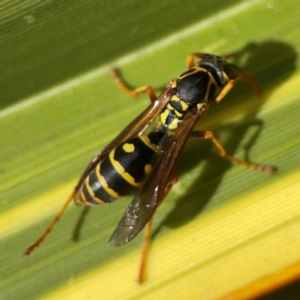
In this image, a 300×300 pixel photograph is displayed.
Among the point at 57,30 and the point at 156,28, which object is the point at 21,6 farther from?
the point at 156,28

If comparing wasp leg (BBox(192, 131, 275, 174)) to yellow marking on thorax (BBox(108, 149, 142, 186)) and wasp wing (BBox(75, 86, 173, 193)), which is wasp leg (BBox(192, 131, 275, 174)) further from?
yellow marking on thorax (BBox(108, 149, 142, 186))

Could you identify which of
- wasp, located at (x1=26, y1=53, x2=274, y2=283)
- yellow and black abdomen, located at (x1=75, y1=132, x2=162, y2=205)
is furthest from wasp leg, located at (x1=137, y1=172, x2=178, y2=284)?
yellow and black abdomen, located at (x1=75, y1=132, x2=162, y2=205)

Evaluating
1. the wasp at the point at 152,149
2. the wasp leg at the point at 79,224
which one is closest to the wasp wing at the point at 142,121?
the wasp at the point at 152,149

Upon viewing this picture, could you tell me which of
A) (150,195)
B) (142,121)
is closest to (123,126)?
(142,121)

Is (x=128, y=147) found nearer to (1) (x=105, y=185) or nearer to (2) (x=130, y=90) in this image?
(1) (x=105, y=185)

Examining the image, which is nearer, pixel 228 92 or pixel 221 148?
pixel 221 148

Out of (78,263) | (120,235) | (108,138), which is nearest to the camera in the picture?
(120,235)

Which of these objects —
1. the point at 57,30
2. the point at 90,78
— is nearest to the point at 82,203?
the point at 90,78
